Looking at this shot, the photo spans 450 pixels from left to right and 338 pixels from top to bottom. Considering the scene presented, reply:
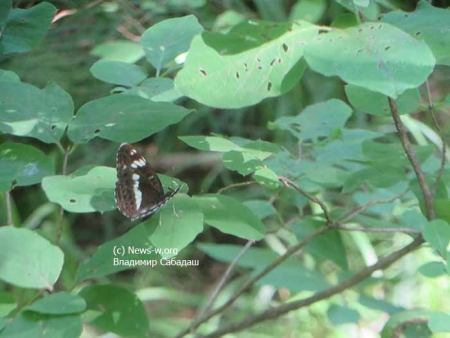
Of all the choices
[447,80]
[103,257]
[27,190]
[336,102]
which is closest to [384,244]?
[447,80]

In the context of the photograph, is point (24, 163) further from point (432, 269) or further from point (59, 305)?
point (432, 269)

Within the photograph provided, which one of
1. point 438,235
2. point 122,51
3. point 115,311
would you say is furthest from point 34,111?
point 122,51

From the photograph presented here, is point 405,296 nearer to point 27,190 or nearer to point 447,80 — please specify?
point 447,80

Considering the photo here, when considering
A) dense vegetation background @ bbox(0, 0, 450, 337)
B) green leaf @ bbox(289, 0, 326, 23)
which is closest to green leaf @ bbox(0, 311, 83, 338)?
dense vegetation background @ bbox(0, 0, 450, 337)

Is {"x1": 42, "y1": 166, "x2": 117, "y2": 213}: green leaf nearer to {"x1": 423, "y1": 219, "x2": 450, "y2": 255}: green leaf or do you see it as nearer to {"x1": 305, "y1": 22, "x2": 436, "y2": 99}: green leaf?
{"x1": 305, "y1": 22, "x2": 436, "y2": 99}: green leaf

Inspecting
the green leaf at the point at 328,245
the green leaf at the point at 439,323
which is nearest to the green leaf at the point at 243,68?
the green leaf at the point at 439,323

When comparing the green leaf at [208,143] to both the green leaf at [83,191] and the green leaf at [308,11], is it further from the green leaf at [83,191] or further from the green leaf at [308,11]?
the green leaf at [308,11]

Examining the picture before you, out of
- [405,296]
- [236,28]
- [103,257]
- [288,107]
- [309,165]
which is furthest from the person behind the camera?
[288,107]
